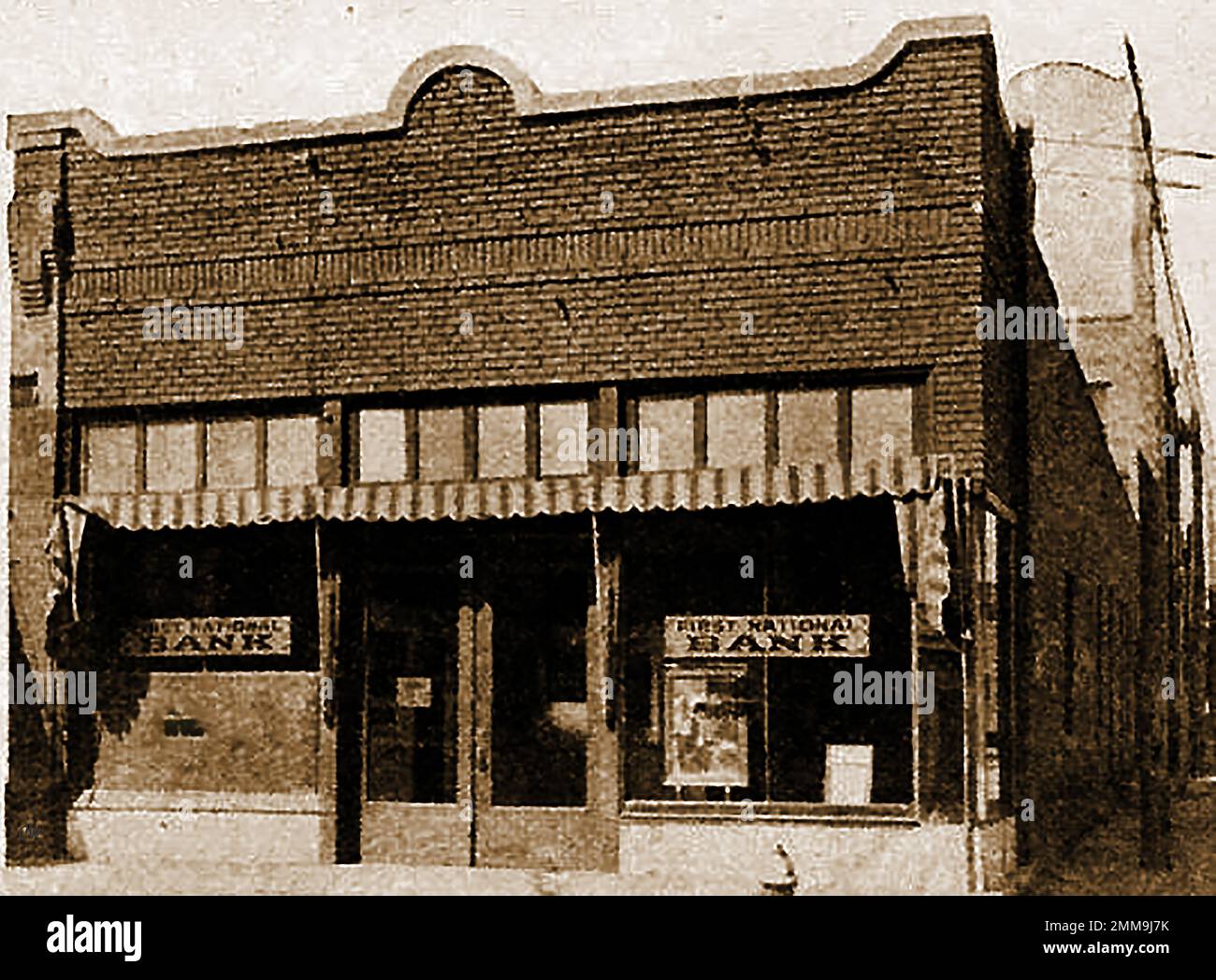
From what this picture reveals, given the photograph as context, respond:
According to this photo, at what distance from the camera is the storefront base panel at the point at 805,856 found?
1761cm

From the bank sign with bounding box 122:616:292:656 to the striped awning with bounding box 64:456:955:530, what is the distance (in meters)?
1.24

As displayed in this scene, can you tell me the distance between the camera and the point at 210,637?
20.1 metres

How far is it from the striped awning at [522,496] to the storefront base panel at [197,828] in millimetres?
2924

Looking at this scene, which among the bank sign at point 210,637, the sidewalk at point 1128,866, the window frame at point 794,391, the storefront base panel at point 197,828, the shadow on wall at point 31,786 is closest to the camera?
the window frame at point 794,391

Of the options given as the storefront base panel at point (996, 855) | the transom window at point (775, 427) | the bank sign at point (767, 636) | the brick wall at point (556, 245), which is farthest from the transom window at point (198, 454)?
the storefront base panel at point (996, 855)

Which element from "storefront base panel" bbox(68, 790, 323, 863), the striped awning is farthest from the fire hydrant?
"storefront base panel" bbox(68, 790, 323, 863)

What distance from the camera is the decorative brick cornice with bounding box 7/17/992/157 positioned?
18.4 meters

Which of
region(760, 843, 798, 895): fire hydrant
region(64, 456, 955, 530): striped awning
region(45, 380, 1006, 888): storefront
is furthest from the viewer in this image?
region(45, 380, 1006, 888): storefront

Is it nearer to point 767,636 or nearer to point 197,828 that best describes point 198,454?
point 197,828

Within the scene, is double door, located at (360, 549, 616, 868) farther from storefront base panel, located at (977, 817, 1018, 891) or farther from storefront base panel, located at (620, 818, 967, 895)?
storefront base panel, located at (977, 817, 1018, 891)

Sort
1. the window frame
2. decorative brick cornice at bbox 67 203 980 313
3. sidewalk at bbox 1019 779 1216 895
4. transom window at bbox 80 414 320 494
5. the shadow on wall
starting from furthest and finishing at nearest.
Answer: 1. the shadow on wall
2. transom window at bbox 80 414 320 494
3. sidewalk at bbox 1019 779 1216 895
4. decorative brick cornice at bbox 67 203 980 313
5. the window frame

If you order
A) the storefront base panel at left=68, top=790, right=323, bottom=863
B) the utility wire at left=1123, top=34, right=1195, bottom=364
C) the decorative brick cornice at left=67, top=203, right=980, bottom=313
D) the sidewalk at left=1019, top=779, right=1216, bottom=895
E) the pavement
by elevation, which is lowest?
the sidewalk at left=1019, top=779, right=1216, bottom=895

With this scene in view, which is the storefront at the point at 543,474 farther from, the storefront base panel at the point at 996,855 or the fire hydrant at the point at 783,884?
the fire hydrant at the point at 783,884

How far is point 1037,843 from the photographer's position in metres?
20.9
